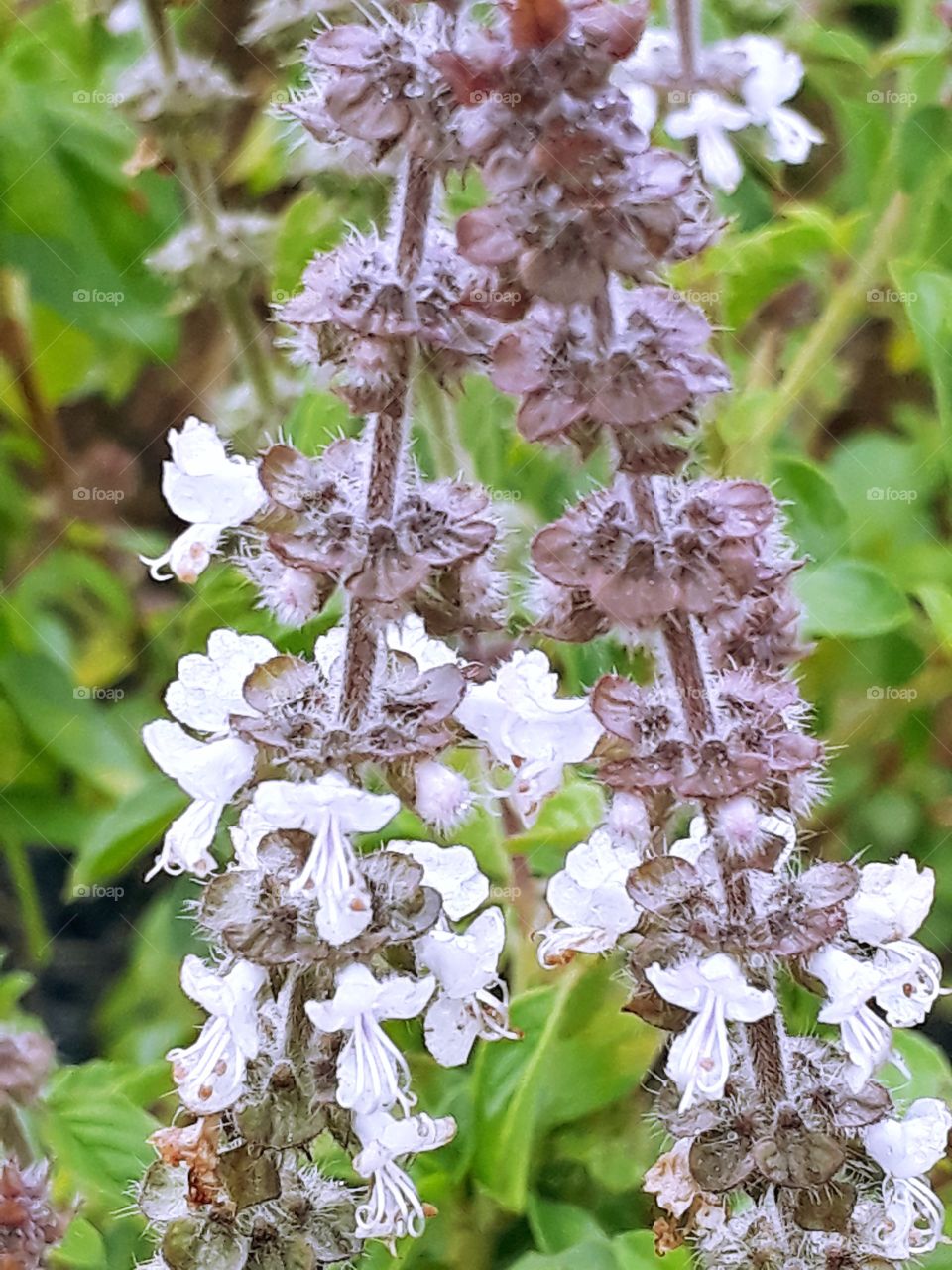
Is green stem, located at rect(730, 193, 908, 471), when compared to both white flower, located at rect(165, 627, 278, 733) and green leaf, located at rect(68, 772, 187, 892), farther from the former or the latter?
white flower, located at rect(165, 627, 278, 733)

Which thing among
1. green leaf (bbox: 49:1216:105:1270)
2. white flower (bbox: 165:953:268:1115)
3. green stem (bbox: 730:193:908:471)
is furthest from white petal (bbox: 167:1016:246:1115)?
green stem (bbox: 730:193:908:471)

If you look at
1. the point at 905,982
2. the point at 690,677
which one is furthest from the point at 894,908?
the point at 690,677

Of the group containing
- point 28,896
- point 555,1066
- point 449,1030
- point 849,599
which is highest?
point 449,1030

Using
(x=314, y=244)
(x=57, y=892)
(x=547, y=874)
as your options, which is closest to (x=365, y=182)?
(x=314, y=244)

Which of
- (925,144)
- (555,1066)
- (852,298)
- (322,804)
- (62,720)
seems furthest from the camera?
(62,720)

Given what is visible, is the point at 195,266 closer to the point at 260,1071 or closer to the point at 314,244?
the point at 314,244

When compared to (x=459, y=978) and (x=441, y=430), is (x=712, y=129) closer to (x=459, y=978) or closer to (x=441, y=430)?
(x=441, y=430)

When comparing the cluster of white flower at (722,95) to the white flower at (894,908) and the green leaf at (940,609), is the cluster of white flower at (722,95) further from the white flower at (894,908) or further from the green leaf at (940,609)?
the white flower at (894,908)
